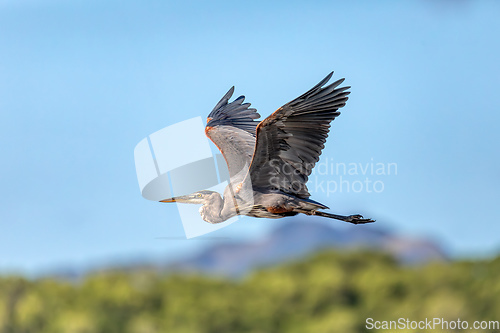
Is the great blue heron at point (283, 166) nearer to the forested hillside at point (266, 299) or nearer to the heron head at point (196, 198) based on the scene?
the heron head at point (196, 198)

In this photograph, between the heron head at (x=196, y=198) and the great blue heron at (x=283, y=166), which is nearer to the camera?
the great blue heron at (x=283, y=166)

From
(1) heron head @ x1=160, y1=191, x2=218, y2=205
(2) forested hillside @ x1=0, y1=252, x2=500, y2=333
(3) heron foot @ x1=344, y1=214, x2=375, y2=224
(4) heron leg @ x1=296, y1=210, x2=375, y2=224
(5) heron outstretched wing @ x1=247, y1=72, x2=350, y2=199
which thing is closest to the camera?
(5) heron outstretched wing @ x1=247, y1=72, x2=350, y2=199

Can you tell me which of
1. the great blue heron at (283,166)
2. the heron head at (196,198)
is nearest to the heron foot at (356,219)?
the great blue heron at (283,166)

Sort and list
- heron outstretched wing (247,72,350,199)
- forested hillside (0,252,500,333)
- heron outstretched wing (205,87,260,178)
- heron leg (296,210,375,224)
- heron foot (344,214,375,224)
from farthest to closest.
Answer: forested hillside (0,252,500,333), heron outstretched wing (205,87,260,178), heron foot (344,214,375,224), heron leg (296,210,375,224), heron outstretched wing (247,72,350,199)

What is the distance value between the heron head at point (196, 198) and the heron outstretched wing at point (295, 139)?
0.58 m

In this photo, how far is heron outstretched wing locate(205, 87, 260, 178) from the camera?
920cm

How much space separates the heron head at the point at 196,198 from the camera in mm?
8406

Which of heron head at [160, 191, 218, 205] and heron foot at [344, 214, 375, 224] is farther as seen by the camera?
heron head at [160, 191, 218, 205]

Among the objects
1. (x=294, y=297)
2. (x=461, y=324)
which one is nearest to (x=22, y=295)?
(x=294, y=297)

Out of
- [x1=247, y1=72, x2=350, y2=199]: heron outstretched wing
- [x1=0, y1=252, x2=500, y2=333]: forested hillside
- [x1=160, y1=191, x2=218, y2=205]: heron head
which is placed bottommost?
[x1=0, y1=252, x2=500, y2=333]: forested hillside

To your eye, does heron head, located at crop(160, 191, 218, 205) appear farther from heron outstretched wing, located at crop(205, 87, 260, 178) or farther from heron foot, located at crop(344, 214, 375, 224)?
heron foot, located at crop(344, 214, 375, 224)

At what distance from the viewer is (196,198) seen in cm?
852

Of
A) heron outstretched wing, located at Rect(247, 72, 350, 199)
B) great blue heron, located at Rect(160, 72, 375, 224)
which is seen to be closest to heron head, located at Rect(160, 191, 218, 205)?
great blue heron, located at Rect(160, 72, 375, 224)

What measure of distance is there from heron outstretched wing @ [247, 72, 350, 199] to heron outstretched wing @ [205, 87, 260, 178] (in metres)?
0.73
